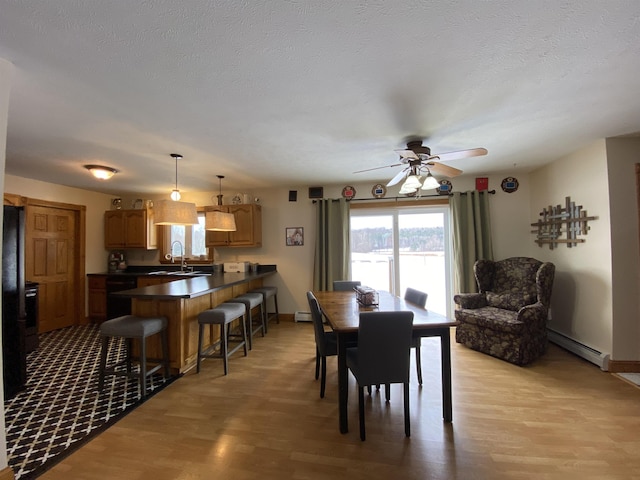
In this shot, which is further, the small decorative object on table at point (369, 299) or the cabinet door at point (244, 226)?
the cabinet door at point (244, 226)

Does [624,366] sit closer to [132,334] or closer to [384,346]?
[384,346]

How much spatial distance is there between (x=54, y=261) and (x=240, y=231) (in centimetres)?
296

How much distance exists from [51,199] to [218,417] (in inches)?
182

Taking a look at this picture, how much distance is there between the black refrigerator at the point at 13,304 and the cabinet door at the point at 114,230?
2.83 meters

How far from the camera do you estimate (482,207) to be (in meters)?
4.24

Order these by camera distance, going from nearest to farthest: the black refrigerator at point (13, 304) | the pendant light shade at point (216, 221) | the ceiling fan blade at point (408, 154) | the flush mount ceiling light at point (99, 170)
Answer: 1. the black refrigerator at point (13, 304)
2. the ceiling fan blade at point (408, 154)
3. the flush mount ceiling light at point (99, 170)
4. the pendant light shade at point (216, 221)

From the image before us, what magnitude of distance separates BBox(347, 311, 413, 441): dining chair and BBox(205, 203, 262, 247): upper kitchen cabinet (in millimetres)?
3293

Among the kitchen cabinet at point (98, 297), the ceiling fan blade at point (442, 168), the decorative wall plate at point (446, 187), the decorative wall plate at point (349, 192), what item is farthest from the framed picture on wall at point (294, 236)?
the kitchen cabinet at point (98, 297)

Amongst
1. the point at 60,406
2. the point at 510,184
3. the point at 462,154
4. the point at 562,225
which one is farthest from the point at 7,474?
the point at 510,184

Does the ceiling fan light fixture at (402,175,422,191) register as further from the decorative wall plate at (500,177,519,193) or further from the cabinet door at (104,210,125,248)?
the cabinet door at (104,210,125,248)

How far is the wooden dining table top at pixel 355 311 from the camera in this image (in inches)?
78.3

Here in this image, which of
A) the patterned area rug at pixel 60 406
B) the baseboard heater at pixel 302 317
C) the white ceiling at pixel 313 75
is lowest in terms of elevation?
the patterned area rug at pixel 60 406

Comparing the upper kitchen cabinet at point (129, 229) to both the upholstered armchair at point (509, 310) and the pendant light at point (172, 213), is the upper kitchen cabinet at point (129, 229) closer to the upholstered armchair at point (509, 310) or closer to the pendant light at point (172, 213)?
the pendant light at point (172, 213)

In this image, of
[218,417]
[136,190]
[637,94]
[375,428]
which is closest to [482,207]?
[637,94]
